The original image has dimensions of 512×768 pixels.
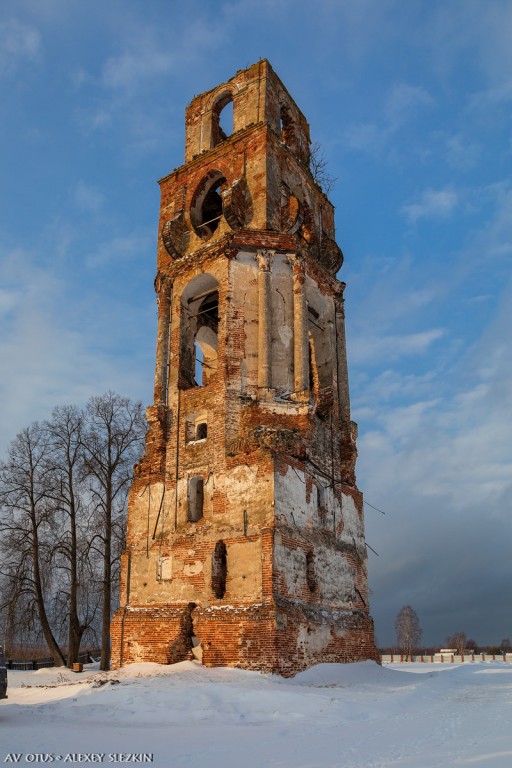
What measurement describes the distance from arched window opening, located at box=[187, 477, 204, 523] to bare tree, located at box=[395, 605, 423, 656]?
39466 mm

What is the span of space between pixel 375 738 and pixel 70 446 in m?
17.7

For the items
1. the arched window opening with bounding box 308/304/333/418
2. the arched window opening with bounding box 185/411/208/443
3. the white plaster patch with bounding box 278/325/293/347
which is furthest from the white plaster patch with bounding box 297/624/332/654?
the white plaster patch with bounding box 278/325/293/347

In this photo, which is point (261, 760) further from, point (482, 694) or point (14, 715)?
point (482, 694)

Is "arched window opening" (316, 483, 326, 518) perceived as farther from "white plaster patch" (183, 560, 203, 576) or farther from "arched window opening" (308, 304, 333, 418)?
"white plaster patch" (183, 560, 203, 576)

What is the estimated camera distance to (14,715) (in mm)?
8977

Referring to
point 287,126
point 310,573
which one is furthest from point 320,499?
point 287,126

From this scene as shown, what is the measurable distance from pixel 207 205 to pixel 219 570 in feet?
35.4

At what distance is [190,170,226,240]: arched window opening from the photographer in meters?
18.4

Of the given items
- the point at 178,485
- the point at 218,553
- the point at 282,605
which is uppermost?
the point at 178,485

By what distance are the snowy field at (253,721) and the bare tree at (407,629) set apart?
4022 cm

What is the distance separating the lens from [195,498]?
15094 mm

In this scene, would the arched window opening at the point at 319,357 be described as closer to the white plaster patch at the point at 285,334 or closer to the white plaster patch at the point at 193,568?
the white plaster patch at the point at 285,334

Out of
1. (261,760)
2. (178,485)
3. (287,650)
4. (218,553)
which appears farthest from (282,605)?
(261,760)

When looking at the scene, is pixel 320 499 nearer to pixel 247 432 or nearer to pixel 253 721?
pixel 247 432
